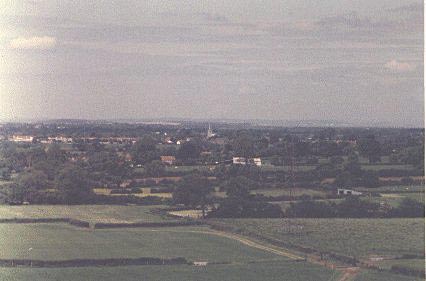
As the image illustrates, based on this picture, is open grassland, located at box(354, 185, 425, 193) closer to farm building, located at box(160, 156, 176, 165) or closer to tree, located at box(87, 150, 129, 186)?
farm building, located at box(160, 156, 176, 165)

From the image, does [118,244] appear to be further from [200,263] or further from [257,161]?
[257,161]

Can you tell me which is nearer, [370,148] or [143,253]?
[143,253]

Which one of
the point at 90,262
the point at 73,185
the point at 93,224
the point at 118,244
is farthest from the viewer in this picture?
the point at 73,185

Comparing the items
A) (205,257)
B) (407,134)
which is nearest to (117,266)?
(205,257)

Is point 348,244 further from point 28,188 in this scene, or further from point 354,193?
point 28,188

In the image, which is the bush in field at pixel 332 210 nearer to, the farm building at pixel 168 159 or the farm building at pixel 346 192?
the farm building at pixel 346 192

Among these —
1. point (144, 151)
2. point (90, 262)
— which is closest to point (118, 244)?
point (90, 262)

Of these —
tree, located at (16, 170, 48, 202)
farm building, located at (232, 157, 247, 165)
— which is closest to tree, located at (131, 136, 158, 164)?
farm building, located at (232, 157, 247, 165)
